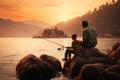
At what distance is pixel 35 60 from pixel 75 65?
3793mm

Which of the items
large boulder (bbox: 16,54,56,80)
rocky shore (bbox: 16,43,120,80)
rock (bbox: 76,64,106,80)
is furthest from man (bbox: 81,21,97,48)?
rock (bbox: 76,64,106,80)

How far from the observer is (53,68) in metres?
22.5

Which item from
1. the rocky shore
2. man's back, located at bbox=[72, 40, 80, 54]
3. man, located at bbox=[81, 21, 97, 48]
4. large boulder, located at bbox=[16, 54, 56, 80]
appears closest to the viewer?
the rocky shore

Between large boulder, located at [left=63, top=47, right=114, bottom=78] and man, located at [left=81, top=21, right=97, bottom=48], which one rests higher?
man, located at [left=81, top=21, right=97, bottom=48]

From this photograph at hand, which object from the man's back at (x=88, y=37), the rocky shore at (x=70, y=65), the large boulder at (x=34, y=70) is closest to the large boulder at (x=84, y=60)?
the rocky shore at (x=70, y=65)

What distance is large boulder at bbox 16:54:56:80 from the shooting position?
2000 cm

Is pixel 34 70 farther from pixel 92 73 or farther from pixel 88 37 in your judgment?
pixel 92 73

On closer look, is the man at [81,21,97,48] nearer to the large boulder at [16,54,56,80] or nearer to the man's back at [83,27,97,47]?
the man's back at [83,27,97,47]

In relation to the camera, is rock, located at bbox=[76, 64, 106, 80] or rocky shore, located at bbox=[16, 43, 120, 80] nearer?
rock, located at bbox=[76, 64, 106, 80]

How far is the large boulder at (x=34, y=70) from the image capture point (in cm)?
2000

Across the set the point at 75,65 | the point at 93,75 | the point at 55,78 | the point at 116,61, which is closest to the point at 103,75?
the point at 93,75

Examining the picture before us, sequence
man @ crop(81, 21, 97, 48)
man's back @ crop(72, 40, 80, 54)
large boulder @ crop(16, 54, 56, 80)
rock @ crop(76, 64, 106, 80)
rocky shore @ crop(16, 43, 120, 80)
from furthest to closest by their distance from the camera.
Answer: large boulder @ crop(16, 54, 56, 80) < man's back @ crop(72, 40, 80, 54) < man @ crop(81, 21, 97, 48) < rocky shore @ crop(16, 43, 120, 80) < rock @ crop(76, 64, 106, 80)

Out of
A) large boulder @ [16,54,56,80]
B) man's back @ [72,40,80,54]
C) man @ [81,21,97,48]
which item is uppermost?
man @ [81,21,97,48]

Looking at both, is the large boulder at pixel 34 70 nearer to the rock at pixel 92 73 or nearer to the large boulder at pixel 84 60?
the large boulder at pixel 84 60
